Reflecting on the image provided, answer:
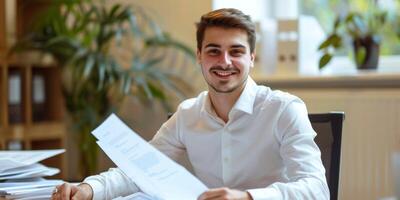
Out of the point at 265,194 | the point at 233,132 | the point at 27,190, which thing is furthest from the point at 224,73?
the point at 27,190

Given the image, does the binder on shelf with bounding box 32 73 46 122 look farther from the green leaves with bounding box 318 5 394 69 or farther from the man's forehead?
the man's forehead

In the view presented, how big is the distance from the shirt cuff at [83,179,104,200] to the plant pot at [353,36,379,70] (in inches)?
68.3

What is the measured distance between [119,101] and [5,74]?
0.57 meters

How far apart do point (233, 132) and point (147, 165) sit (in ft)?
1.15

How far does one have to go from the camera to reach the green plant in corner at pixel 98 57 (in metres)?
2.91

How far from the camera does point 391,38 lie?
2887 mm

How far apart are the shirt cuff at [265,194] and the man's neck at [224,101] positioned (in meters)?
0.32

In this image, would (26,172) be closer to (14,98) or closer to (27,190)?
(27,190)

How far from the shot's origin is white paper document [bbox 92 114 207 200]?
106 cm

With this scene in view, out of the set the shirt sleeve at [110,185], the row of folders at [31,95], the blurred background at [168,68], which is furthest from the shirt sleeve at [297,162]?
the row of folders at [31,95]

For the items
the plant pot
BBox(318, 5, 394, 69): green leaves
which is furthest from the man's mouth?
the plant pot

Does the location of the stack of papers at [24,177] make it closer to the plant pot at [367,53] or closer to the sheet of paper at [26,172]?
the sheet of paper at [26,172]

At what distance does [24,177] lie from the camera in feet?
4.83

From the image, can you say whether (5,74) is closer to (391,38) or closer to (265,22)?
(265,22)
